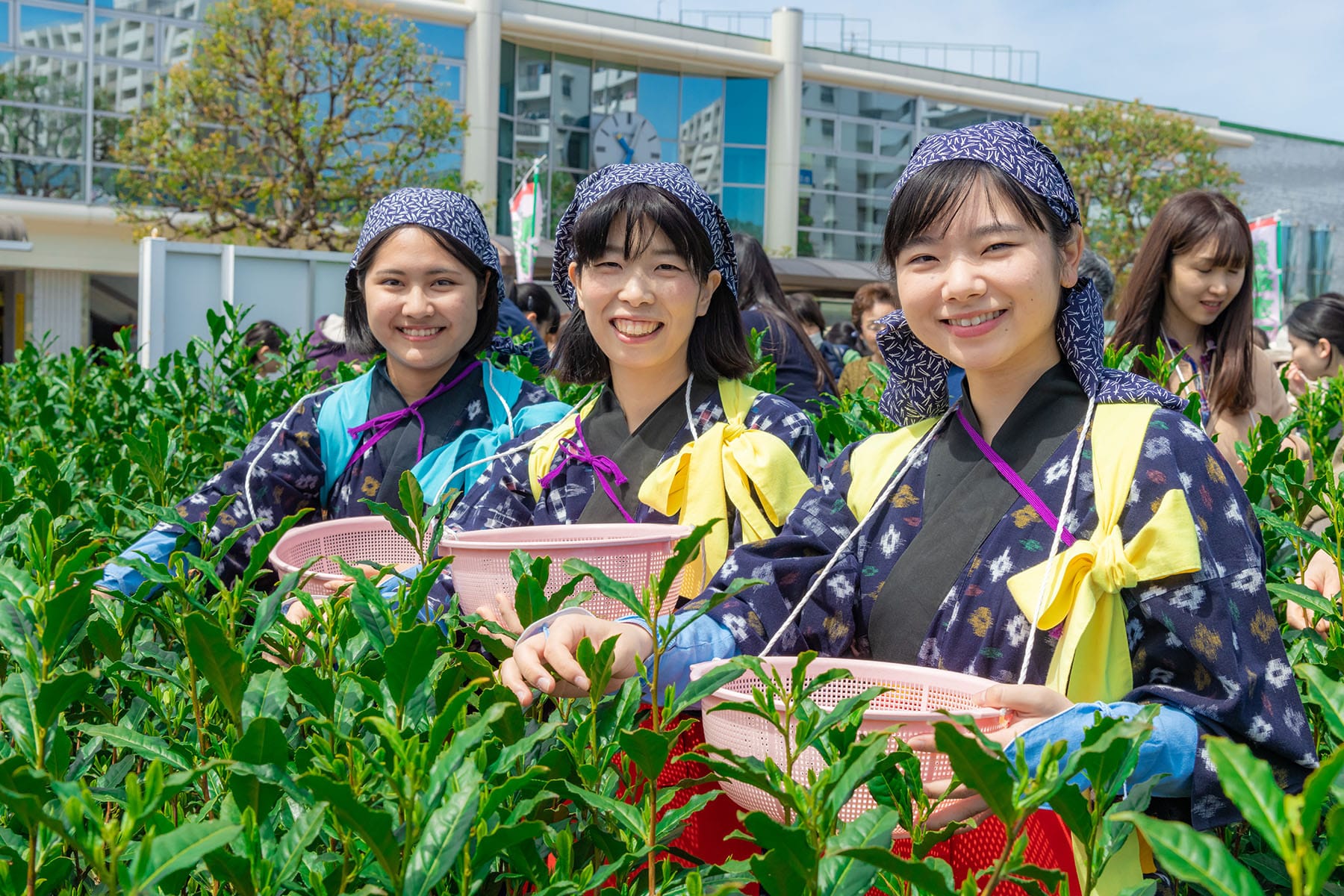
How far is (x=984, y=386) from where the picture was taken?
172 centimetres

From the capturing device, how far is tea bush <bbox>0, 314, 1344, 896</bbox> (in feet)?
2.53

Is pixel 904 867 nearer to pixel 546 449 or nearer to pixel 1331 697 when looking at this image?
pixel 1331 697

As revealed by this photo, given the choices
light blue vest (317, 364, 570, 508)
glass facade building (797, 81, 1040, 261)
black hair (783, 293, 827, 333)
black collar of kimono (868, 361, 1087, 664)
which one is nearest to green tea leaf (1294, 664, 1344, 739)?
black collar of kimono (868, 361, 1087, 664)

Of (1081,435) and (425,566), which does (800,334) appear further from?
(425,566)

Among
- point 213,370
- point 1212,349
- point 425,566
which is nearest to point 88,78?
point 213,370

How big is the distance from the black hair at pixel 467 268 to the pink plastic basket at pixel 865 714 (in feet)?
5.41

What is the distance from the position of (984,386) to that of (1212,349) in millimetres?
2329

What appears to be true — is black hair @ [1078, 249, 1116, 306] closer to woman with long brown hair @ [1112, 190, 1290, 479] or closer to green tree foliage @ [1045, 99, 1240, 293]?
woman with long brown hair @ [1112, 190, 1290, 479]

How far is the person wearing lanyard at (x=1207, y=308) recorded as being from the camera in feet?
11.7

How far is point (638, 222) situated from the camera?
7.13ft

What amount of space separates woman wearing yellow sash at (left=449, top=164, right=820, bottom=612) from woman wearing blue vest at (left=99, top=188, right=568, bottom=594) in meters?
0.27

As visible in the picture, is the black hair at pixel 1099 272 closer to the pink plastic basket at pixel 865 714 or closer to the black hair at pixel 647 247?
the black hair at pixel 647 247

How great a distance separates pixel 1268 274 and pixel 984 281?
1012cm

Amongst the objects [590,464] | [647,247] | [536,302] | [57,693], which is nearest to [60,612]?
[57,693]
